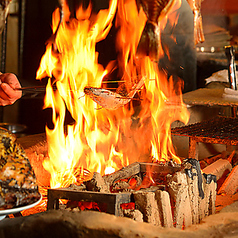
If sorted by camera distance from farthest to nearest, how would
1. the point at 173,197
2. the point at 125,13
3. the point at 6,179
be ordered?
the point at 125,13
the point at 173,197
the point at 6,179

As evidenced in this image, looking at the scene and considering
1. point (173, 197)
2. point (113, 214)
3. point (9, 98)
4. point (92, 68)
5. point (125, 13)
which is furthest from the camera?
point (125, 13)

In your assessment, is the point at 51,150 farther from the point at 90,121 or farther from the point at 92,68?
the point at 92,68

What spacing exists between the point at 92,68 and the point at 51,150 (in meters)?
1.17

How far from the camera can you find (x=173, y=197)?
2.46 m

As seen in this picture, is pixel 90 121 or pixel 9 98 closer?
pixel 9 98

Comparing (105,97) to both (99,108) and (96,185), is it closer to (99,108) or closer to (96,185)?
(99,108)

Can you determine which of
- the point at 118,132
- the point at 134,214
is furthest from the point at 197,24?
the point at 134,214

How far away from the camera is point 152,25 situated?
3.97 m

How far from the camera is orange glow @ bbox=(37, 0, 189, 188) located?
12.2 ft

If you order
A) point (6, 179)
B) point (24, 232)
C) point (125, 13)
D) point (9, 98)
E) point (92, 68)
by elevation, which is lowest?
point (24, 232)

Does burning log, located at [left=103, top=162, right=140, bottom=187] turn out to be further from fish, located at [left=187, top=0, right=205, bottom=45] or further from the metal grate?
fish, located at [left=187, top=0, right=205, bottom=45]

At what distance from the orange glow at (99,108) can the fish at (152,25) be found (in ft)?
0.58

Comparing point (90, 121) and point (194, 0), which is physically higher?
point (194, 0)

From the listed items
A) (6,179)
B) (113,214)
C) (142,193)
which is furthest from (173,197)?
(6,179)
